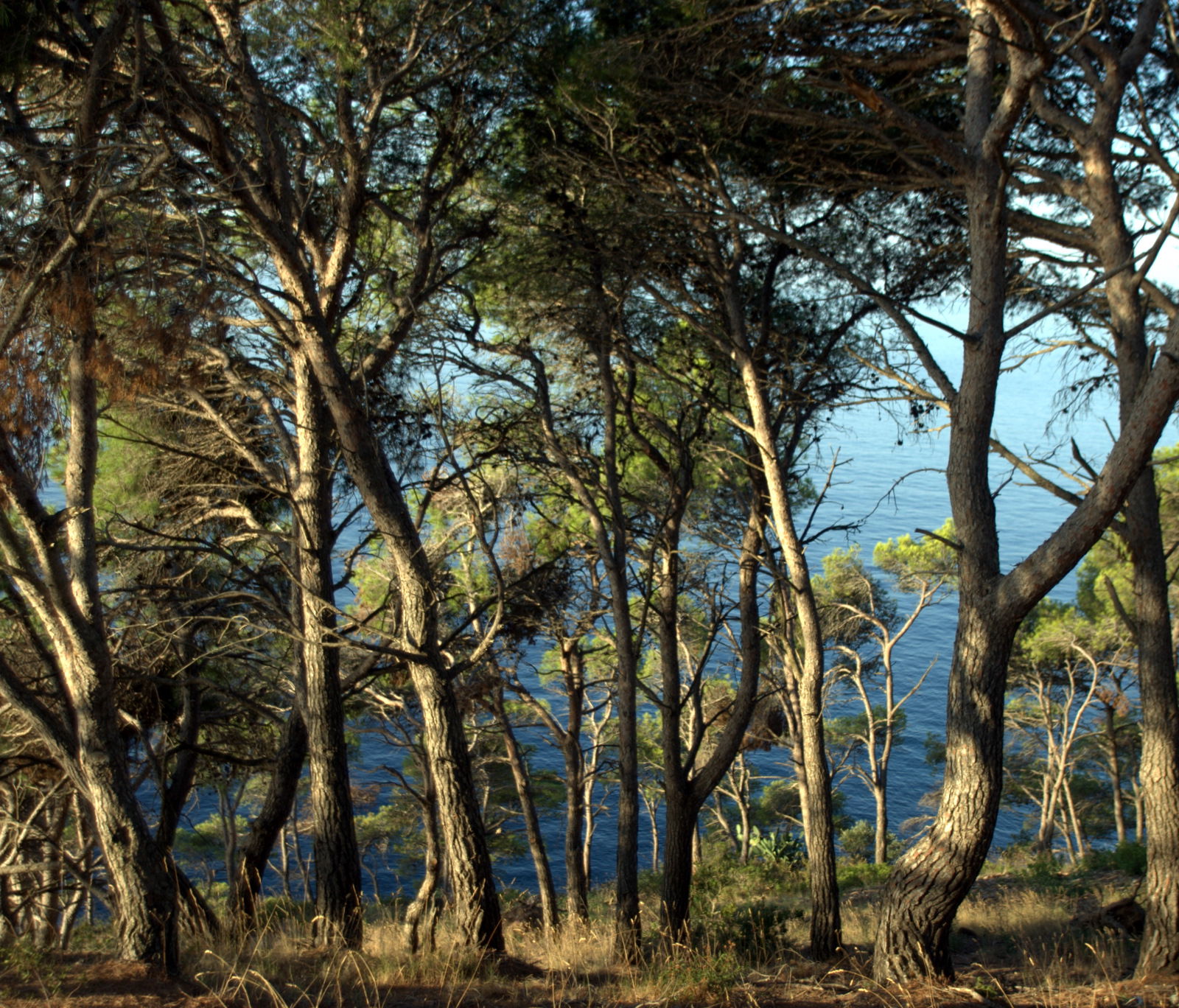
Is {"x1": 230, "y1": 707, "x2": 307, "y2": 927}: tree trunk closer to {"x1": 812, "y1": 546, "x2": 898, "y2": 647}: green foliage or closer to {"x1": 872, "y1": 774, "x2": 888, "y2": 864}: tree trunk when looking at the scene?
{"x1": 812, "y1": 546, "x2": 898, "y2": 647}: green foliage

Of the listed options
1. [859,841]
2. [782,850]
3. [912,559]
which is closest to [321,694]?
[782,850]

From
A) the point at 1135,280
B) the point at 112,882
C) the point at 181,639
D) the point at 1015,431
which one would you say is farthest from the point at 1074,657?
the point at 1015,431

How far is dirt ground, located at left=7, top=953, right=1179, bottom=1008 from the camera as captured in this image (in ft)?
12.0

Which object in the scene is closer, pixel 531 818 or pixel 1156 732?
pixel 1156 732

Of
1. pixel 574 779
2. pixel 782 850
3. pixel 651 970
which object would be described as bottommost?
pixel 782 850

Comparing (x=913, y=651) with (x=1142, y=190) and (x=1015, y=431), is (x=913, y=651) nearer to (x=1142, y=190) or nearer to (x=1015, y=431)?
(x=1142, y=190)

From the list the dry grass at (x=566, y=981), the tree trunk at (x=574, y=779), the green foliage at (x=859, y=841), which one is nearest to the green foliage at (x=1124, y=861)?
the dry grass at (x=566, y=981)

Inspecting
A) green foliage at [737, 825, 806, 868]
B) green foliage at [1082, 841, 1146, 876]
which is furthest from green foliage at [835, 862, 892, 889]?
green foliage at [1082, 841, 1146, 876]

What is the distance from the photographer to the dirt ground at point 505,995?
12.0 feet

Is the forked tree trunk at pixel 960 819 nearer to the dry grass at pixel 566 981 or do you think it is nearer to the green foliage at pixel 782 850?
the dry grass at pixel 566 981

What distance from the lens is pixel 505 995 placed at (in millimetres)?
4113

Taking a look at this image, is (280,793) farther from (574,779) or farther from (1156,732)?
(1156,732)

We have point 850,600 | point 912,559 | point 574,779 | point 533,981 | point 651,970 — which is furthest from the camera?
point 912,559

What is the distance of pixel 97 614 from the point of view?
5277 millimetres
